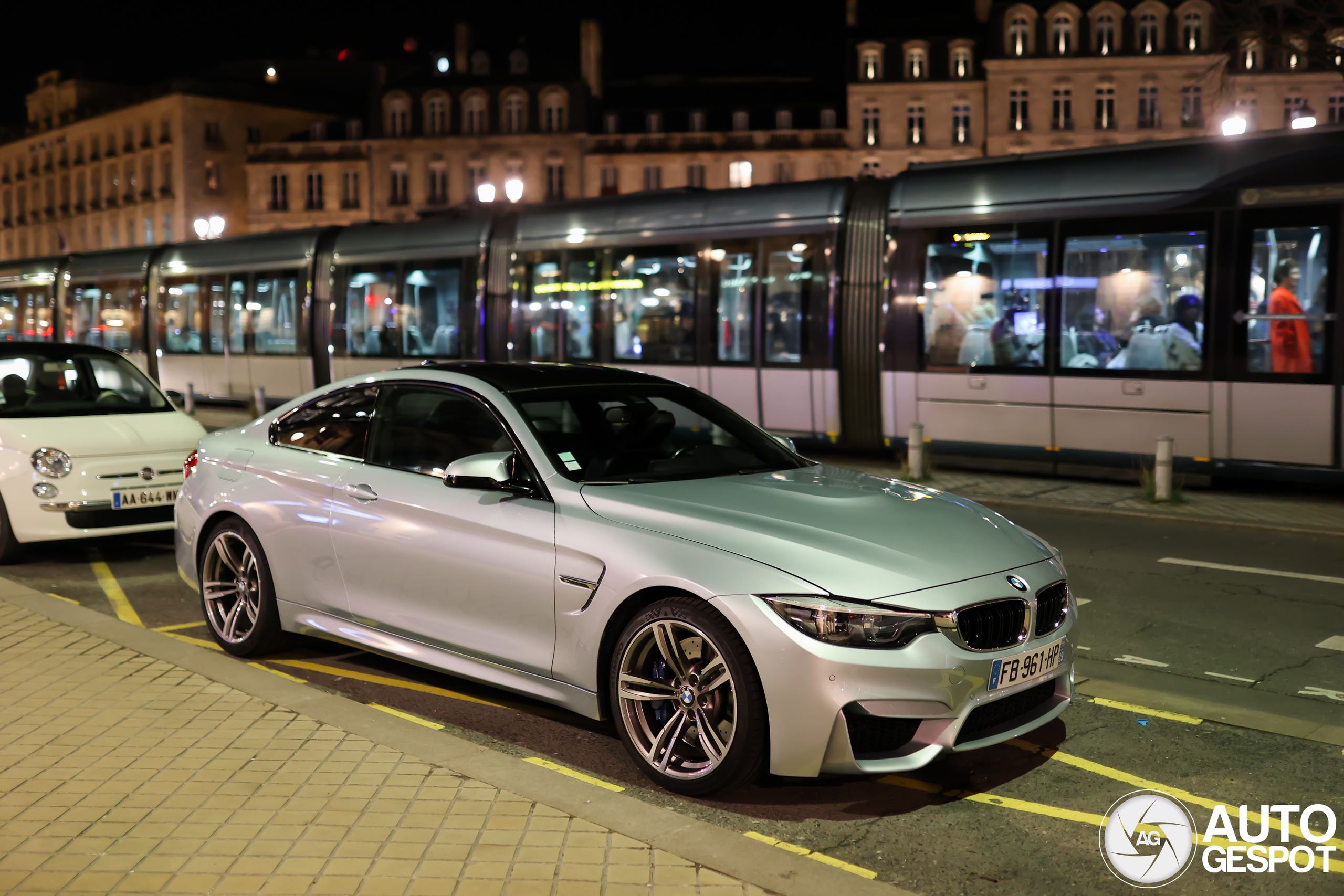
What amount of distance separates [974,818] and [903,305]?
1082cm

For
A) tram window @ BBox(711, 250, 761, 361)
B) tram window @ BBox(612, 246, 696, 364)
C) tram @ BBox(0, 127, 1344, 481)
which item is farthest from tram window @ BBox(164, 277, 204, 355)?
tram window @ BBox(711, 250, 761, 361)

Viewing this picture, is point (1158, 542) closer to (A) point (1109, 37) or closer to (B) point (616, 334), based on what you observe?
(B) point (616, 334)

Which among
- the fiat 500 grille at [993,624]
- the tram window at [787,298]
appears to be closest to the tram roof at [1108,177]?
the tram window at [787,298]

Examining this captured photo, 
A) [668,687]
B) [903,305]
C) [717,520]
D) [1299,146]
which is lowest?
[668,687]

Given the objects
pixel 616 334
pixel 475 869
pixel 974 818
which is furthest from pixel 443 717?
pixel 616 334

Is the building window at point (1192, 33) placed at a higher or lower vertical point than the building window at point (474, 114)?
higher

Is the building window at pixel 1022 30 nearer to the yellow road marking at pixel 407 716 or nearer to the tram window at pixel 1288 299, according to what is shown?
the tram window at pixel 1288 299

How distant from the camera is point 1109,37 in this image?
66.3 metres

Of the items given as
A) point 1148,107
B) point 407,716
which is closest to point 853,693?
point 407,716

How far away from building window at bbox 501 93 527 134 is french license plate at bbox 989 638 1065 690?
241 ft

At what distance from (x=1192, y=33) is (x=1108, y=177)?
60.0 m

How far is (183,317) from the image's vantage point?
25109 millimetres

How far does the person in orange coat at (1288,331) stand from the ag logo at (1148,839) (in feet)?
28.6

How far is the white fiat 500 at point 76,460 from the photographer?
896 centimetres
